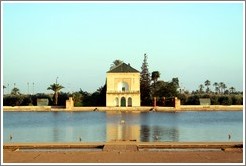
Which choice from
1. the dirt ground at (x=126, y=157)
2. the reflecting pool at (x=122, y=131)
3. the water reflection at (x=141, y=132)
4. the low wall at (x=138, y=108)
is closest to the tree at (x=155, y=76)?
the low wall at (x=138, y=108)

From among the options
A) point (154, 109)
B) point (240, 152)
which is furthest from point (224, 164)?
point (154, 109)

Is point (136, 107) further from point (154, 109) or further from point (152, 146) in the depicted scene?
point (152, 146)

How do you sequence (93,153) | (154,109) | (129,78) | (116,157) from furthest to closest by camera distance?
(129,78) → (154,109) → (93,153) → (116,157)

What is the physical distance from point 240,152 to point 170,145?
161 centimetres

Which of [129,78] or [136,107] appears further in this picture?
[129,78]

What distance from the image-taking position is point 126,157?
7945 millimetres

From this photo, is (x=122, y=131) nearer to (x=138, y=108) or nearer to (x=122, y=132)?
(x=122, y=132)

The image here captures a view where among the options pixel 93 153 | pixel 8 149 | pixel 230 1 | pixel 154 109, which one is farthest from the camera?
pixel 154 109

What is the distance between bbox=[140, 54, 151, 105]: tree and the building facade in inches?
84.8

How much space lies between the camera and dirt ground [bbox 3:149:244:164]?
7.54m

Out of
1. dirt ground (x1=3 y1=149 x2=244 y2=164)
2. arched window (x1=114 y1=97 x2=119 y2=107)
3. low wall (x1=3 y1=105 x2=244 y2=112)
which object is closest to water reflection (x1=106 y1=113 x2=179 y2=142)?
dirt ground (x1=3 y1=149 x2=244 y2=164)

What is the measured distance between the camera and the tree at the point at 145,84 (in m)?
45.4

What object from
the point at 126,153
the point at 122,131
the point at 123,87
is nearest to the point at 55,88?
the point at 123,87

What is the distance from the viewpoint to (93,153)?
8.50 metres
